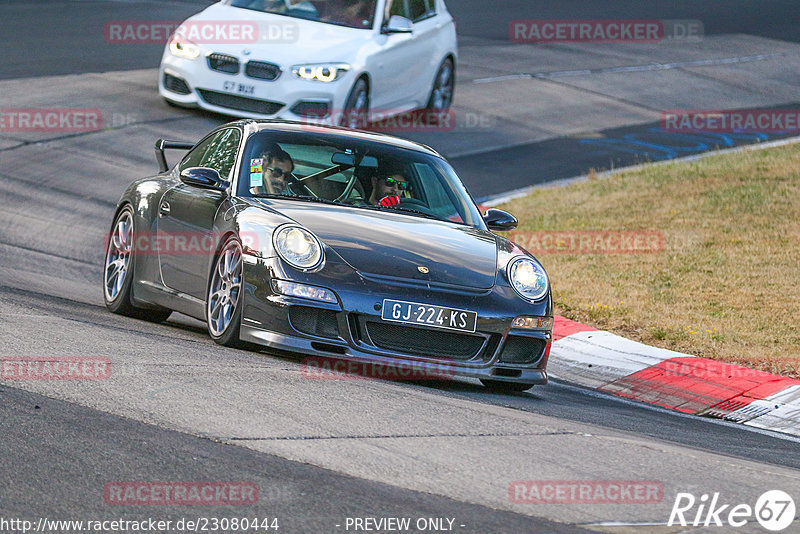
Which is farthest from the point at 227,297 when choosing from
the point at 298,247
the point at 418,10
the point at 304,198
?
the point at 418,10

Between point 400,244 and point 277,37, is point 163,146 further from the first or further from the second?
point 277,37

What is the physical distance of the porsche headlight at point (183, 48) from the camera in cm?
1559

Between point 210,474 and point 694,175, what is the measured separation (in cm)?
1244

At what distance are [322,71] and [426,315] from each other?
8.85 metres

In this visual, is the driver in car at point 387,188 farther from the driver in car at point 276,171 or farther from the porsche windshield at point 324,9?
the porsche windshield at point 324,9

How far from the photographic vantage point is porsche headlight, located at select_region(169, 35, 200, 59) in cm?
1559

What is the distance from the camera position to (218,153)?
28.4 feet

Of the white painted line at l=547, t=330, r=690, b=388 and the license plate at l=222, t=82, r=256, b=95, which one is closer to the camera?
the white painted line at l=547, t=330, r=690, b=388

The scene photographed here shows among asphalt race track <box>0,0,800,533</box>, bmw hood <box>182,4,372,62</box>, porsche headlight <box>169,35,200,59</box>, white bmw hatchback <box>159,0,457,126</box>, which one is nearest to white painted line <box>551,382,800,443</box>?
asphalt race track <box>0,0,800,533</box>

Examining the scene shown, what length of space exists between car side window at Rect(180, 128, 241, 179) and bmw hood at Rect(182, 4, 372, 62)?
21.1ft

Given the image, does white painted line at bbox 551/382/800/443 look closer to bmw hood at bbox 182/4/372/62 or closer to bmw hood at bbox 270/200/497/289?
bmw hood at bbox 270/200/497/289

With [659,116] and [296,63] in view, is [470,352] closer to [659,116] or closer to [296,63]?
[296,63]

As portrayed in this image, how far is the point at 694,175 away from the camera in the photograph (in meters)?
16.3

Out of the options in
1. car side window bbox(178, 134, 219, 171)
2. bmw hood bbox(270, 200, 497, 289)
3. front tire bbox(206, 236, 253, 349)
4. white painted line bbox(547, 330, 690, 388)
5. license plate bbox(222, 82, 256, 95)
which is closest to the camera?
bmw hood bbox(270, 200, 497, 289)
